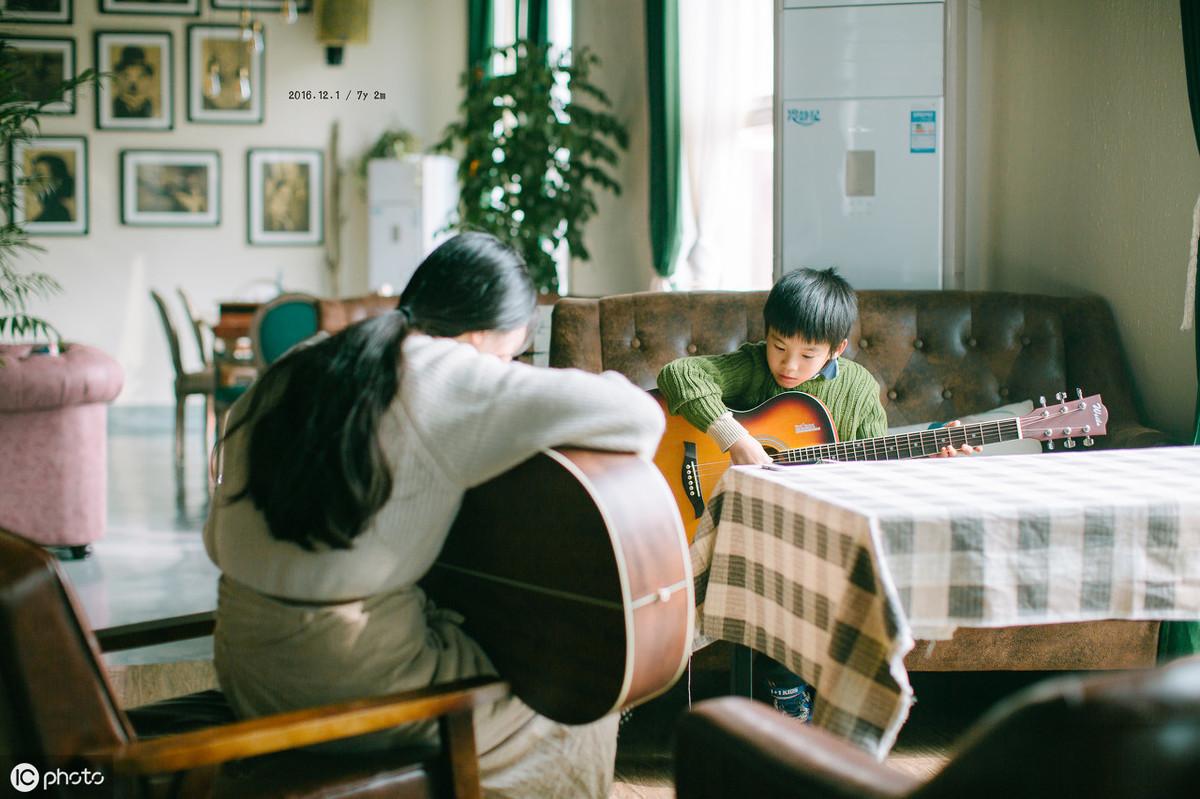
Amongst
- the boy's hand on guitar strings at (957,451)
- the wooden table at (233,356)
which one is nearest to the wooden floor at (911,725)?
the boy's hand on guitar strings at (957,451)

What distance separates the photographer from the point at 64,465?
13.0 feet

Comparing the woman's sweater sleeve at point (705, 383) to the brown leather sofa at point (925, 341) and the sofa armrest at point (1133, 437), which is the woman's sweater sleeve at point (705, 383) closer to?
the brown leather sofa at point (925, 341)

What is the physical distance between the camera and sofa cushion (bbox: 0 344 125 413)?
12.6ft

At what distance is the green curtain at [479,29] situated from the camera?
8.27 m

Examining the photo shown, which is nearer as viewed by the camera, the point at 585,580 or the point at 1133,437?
the point at 585,580

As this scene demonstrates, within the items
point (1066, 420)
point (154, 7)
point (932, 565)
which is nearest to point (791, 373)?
point (1066, 420)

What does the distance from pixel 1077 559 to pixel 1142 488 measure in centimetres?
18

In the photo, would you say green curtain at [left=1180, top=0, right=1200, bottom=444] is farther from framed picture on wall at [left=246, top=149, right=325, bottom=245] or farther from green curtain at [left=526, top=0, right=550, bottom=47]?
framed picture on wall at [left=246, top=149, right=325, bottom=245]

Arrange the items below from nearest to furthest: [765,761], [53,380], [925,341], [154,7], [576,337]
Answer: [765,761] → [576,337] → [925,341] → [53,380] → [154,7]

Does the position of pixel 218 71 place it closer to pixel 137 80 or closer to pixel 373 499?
pixel 137 80

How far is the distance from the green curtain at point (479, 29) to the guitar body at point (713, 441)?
6.30 m

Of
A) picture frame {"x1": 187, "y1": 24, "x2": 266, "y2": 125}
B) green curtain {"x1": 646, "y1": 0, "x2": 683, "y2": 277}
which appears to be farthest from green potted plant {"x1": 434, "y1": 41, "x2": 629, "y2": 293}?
picture frame {"x1": 187, "y1": 24, "x2": 266, "y2": 125}

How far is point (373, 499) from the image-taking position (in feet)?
4.17

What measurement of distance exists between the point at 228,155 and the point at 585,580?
863 cm
